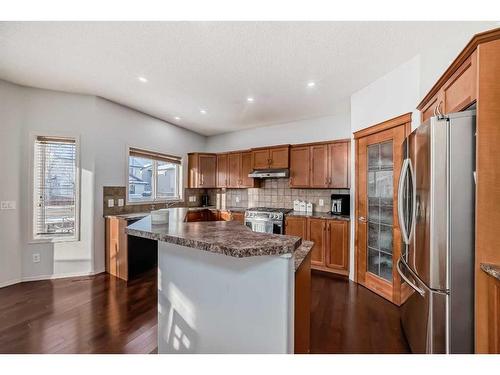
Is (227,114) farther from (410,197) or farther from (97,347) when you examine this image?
(97,347)

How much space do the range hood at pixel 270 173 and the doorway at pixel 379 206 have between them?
136 cm

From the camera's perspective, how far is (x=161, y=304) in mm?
1502

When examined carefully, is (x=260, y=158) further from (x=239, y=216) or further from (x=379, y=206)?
(x=379, y=206)

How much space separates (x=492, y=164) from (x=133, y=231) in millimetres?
2049

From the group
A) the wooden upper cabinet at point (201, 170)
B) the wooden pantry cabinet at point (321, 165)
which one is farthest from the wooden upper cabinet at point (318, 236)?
the wooden upper cabinet at point (201, 170)

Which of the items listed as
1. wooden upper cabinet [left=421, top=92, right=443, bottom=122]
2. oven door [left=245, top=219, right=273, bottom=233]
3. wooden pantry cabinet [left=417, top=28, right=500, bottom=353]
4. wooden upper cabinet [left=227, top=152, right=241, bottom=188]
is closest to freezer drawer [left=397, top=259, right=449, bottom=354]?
wooden pantry cabinet [left=417, top=28, right=500, bottom=353]

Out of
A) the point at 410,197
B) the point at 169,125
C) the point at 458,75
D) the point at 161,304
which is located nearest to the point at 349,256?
the point at 410,197

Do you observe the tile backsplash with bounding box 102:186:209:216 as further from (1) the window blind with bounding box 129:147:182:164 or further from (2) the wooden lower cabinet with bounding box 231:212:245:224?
(2) the wooden lower cabinet with bounding box 231:212:245:224

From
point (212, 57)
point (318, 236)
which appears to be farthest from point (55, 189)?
point (318, 236)

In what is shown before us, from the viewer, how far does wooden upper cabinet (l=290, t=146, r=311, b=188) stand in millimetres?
4031

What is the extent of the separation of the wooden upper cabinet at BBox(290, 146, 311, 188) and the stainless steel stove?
588 mm

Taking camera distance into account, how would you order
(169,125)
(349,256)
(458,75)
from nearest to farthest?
(458,75)
(349,256)
(169,125)

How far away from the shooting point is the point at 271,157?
14.5ft

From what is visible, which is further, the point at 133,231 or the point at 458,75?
the point at 458,75
